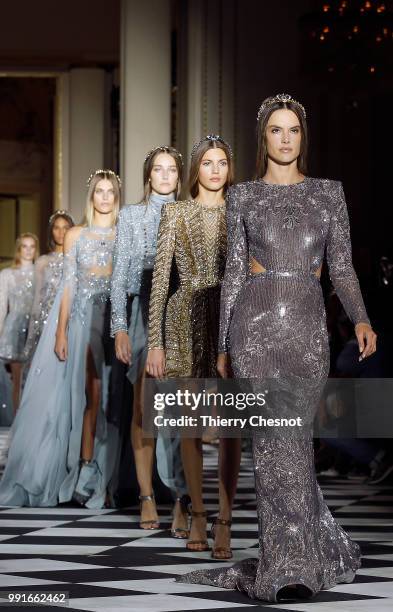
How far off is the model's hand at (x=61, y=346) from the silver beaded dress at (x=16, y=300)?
545cm

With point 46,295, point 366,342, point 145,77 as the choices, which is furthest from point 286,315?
point 145,77

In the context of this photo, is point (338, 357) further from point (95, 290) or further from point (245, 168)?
point (245, 168)

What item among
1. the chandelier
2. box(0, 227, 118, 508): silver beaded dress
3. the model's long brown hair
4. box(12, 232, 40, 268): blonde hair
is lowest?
box(0, 227, 118, 508): silver beaded dress

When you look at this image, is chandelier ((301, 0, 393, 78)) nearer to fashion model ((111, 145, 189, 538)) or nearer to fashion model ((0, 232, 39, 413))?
fashion model ((0, 232, 39, 413))

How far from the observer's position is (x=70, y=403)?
716cm

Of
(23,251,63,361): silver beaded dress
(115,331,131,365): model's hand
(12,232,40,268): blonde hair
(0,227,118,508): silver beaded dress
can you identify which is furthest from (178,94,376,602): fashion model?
(12,232,40,268): blonde hair

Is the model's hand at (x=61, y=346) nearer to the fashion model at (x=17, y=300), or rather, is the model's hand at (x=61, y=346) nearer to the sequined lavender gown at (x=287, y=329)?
the sequined lavender gown at (x=287, y=329)

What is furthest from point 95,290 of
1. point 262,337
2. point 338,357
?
point 262,337

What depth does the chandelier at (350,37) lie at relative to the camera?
9.61 m

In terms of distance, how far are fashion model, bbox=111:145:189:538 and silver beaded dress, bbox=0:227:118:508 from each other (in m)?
0.82

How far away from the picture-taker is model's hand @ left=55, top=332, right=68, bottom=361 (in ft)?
23.1

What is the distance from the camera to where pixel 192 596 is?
3906mm

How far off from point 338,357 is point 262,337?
4.31 m

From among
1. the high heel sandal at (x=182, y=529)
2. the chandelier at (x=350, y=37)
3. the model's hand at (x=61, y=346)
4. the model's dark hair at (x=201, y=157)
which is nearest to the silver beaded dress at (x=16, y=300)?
the chandelier at (x=350, y=37)
